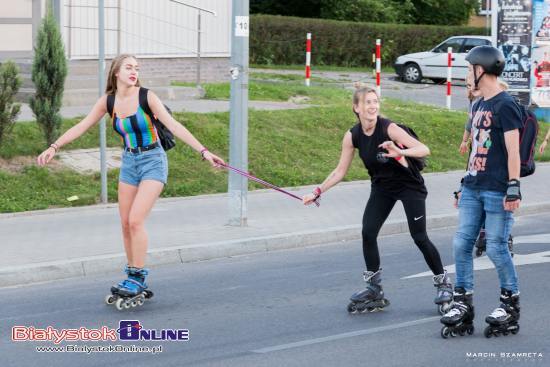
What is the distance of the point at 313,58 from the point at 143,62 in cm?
1743

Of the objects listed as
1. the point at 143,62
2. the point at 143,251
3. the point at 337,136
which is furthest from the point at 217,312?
the point at 143,62

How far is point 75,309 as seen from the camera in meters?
8.42

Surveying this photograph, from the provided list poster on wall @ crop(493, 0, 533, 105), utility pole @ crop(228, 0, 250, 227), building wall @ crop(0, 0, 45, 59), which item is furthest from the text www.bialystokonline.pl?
poster on wall @ crop(493, 0, 533, 105)

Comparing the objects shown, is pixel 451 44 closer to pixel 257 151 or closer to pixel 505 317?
pixel 257 151

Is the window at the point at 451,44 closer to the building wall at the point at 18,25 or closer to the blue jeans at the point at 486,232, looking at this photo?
the building wall at the point at 18,25

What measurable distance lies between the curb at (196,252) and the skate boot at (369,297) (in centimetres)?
258

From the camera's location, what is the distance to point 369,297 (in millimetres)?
8297

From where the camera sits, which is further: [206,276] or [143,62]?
[143,62]

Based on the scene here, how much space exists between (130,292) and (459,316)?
2507 mm

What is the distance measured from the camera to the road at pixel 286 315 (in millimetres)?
7008

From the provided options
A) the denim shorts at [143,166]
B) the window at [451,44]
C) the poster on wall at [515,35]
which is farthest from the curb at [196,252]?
the window at [451,44]

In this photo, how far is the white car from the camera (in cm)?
3397

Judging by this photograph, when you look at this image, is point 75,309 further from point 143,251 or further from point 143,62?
point 143,62

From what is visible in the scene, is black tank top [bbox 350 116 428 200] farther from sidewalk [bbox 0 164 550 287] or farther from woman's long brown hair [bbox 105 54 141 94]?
sidewalk [bbox 0 164 550 287]
